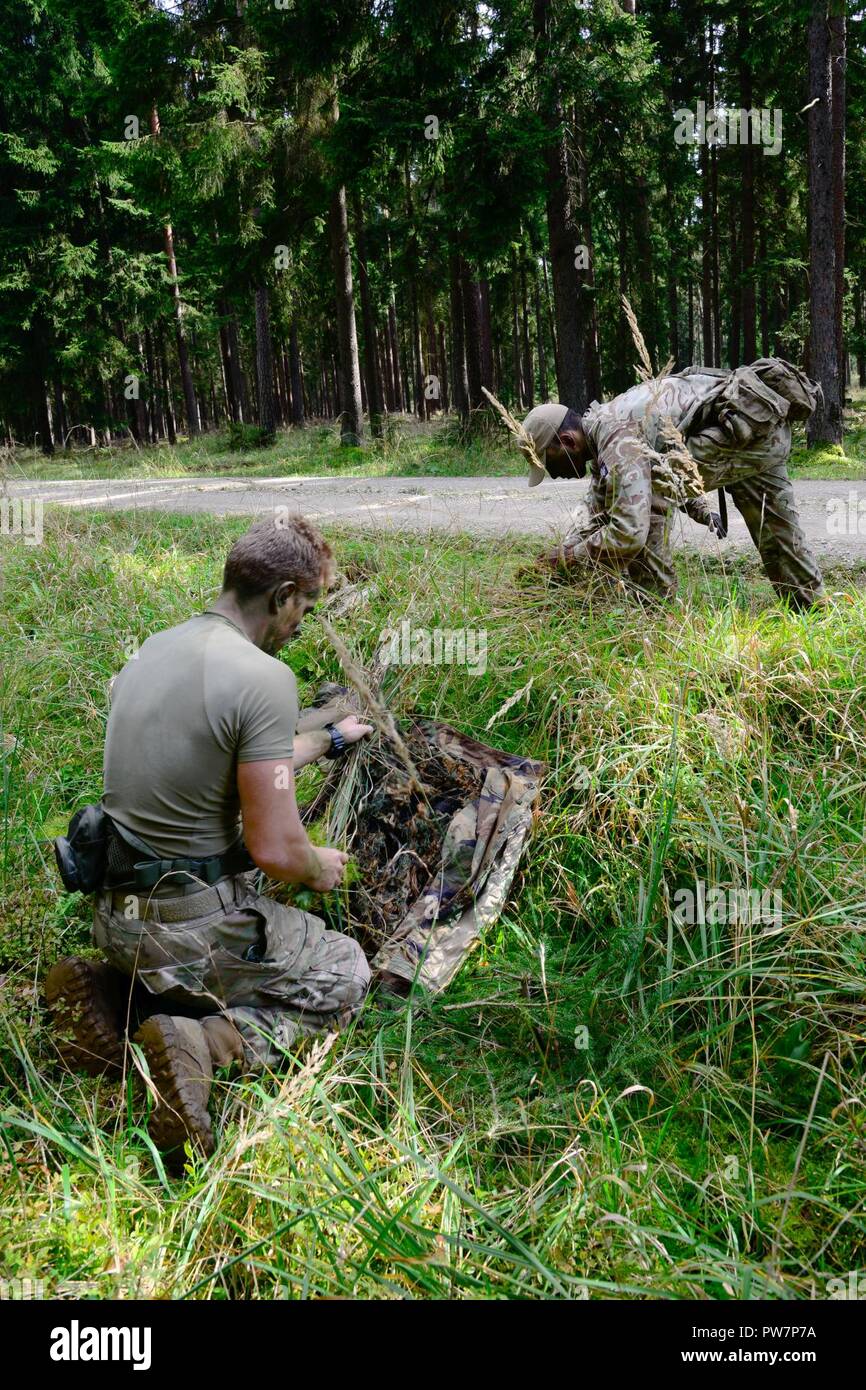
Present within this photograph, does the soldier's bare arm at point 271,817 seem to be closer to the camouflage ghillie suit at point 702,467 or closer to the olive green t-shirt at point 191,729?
the olive green t-shirt at point 191,729

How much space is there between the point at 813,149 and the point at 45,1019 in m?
13.3

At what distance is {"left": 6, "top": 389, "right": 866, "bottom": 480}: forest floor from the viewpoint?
12.2 meters

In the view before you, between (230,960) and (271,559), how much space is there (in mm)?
1116

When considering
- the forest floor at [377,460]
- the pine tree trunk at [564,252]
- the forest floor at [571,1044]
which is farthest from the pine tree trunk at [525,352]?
the forest floor at [571,1044]

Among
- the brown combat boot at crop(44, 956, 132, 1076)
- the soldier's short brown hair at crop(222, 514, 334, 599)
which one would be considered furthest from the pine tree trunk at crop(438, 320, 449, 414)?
the brown combat boot at crop(44, 956, 132, 1076)

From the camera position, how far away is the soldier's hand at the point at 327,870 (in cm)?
→ 274

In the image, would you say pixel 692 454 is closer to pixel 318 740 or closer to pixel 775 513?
pixel 775 513

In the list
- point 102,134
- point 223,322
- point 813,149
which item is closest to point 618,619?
point 813,149

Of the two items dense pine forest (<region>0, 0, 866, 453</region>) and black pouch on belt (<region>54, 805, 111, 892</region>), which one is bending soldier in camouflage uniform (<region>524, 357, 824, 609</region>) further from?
dense pine forest (<region>0, 0, 866, 453</region>)

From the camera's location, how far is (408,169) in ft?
45.1

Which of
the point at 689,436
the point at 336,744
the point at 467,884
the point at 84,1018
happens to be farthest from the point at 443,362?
the point at 84,1018

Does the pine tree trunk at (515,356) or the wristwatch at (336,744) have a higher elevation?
the pine tree trunk at (515,356)

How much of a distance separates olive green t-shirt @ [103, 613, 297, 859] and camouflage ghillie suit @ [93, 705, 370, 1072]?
145mm

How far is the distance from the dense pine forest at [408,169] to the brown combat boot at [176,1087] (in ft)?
27.1
